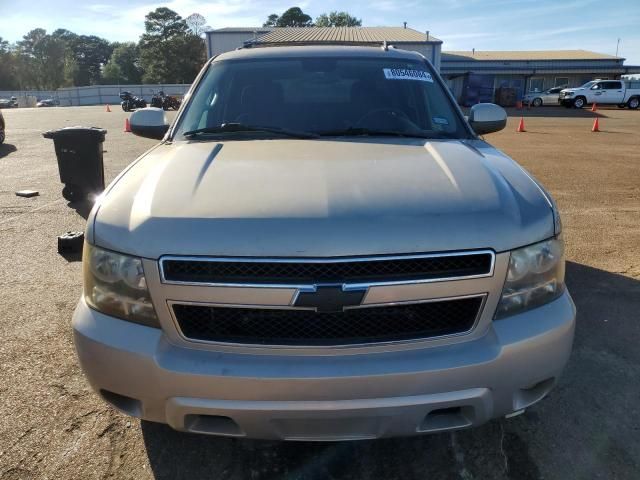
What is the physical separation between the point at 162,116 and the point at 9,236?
319cm

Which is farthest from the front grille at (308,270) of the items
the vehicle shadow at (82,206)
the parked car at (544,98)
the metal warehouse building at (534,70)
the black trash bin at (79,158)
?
the metal warehouse building at (534,70)

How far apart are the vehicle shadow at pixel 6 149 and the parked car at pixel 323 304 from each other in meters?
12.4

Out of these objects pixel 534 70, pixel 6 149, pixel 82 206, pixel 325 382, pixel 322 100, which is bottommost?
pixel 82 206

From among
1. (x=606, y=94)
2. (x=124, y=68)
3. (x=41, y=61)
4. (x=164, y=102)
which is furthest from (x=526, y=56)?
(x=41, y=61)

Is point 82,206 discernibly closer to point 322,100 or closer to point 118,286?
point 322,100

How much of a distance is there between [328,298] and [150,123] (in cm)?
230

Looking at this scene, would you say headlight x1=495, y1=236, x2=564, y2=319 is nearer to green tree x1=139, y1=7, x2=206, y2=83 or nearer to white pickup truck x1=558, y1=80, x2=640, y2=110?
white pickup truck x1=558, y1=80, x2=640, y2=110

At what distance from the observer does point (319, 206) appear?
1.88m

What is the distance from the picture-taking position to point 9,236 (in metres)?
5.54

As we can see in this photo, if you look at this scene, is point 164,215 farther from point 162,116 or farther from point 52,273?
point 52,273

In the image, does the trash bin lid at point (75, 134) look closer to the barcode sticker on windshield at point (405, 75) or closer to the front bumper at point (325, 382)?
the barcode sticker on windshield at point (405, 75)

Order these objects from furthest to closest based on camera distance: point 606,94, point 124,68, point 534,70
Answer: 1. point 124,68
2. point 534,70
3. point 606,94

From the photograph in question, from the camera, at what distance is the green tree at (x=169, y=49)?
83.1m

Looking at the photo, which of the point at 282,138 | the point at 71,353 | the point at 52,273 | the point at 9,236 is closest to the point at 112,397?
the point at 71,353
